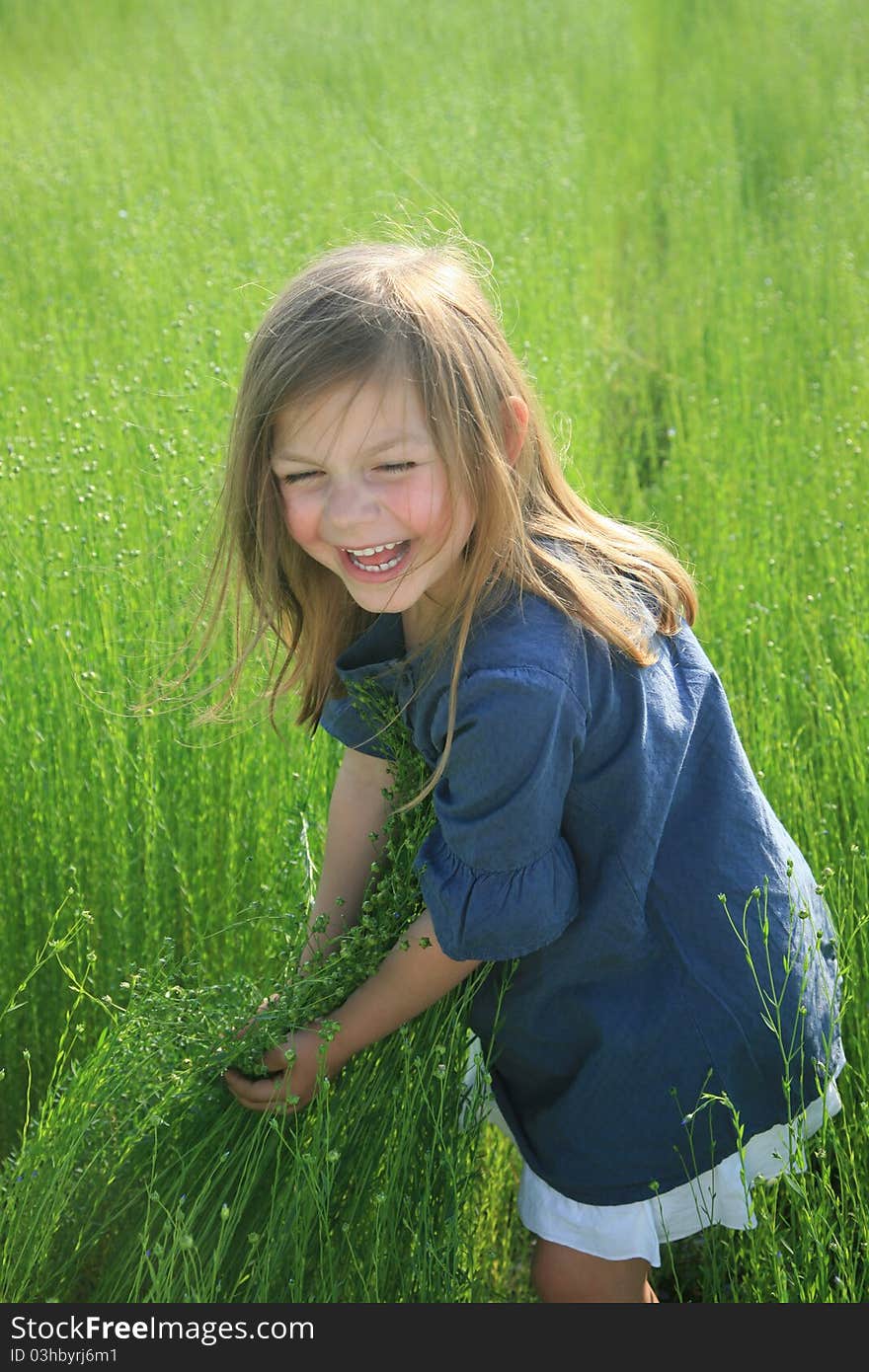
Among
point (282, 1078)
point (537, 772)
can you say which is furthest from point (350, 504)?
point (282, 1078)

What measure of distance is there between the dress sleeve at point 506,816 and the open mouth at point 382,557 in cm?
19

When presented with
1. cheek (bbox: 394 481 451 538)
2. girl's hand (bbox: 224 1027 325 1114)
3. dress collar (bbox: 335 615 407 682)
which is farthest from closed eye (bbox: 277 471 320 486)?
girl's hand (bbox: 224 1027 325 1114)

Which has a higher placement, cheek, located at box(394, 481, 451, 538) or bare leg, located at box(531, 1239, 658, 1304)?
cheek, located at box(394, 481, 451, 538)

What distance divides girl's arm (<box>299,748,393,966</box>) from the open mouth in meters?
0.37

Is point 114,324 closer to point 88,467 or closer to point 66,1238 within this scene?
point 88,467

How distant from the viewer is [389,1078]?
1.78 metres

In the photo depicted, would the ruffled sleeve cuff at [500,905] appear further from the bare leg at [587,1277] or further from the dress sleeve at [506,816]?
the bare leg at [587,1277]

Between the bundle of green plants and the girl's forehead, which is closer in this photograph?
the girl's forehead

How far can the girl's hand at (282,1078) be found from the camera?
171 cm

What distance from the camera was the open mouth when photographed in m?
1.64

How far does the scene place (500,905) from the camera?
153 centimetres

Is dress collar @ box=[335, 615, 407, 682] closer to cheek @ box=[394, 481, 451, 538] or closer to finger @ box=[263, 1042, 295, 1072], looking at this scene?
cheek @ box=[394, 481, 451, 538]

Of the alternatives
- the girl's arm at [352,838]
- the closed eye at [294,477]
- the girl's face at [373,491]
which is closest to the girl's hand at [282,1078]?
the girl's arm at [352,838]

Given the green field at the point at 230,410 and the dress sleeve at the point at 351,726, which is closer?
the dress sleeve at the point at 351,726
